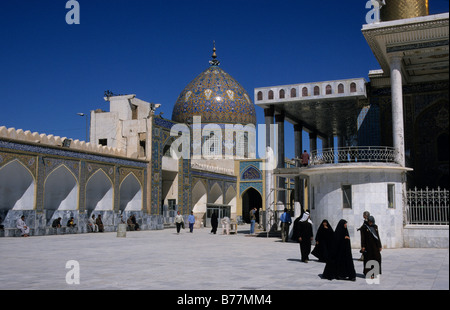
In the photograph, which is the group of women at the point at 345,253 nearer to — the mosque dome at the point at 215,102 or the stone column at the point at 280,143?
the stone column at the point at 280,143

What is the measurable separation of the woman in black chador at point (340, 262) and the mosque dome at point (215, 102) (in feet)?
106

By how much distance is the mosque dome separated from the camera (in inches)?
1576

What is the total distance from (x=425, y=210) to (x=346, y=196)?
257cm

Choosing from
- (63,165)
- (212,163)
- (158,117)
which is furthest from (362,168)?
(212,163)

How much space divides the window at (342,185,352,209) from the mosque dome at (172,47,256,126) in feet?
86.1

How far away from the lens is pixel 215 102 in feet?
132

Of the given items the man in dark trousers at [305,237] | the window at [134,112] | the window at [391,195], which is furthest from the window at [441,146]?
the window at [134,112]

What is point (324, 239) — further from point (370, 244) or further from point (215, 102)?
point (215, 102)

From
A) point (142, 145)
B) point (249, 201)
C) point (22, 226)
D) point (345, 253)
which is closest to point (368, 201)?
point (345, 253)

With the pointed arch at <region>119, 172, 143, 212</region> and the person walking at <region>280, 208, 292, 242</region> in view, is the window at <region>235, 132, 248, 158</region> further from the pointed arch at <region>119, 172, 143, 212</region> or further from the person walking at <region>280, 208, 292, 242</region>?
the person walking at <region>280, 208, 292, 242</region>

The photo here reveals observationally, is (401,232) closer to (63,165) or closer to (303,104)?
(303,104)

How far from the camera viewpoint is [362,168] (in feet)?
45.3

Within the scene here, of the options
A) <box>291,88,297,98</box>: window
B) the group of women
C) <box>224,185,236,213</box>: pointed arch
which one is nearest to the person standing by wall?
the group of women
